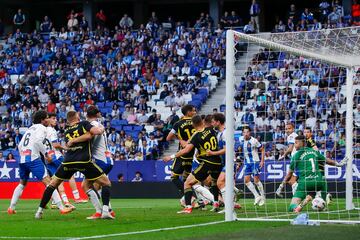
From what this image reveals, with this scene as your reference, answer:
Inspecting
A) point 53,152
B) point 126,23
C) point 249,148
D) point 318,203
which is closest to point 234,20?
point 126,23

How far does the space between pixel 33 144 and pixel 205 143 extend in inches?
151

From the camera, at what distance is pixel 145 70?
1587 inches

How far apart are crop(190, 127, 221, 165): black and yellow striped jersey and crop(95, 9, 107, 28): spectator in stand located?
29.4 m

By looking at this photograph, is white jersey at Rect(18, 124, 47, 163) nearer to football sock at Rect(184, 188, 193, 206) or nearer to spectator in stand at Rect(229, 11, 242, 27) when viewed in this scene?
football sock at Rect(184, 188, 193, 206)

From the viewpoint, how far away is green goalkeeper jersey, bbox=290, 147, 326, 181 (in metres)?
17.3

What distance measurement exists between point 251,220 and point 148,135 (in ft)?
63.7

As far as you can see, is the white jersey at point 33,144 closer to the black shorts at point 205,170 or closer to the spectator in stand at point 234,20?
the black shorts at point 205,170

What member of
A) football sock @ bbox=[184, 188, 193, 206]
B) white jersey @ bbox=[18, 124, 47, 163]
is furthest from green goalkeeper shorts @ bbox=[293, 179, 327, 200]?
white jersey @ bbox=[18, 124, 47, 163]

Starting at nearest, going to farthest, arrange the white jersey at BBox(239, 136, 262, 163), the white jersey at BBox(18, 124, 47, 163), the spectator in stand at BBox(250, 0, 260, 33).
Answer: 1. the white jersey at BBox(18, 124, 47, 163)
2. the white jersey at BBox(239, 136, 262, 163)
3. the spectator in stand at BBox(250, 0, 260, 33)

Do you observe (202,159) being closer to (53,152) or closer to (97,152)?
(97,152)

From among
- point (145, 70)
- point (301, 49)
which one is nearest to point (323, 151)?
point (301, 49)

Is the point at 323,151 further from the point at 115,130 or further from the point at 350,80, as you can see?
the point at 115,130

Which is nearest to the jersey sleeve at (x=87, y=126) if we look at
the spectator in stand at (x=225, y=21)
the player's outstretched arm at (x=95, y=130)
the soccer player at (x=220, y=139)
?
the player's outstretched arm at (x=95, y=130)

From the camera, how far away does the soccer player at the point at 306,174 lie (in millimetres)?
17203
